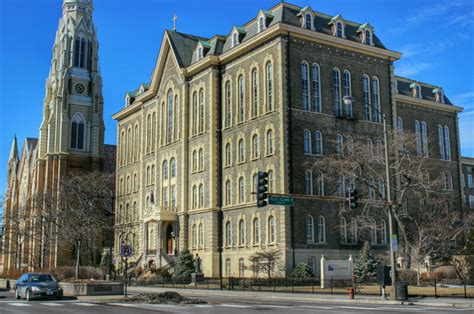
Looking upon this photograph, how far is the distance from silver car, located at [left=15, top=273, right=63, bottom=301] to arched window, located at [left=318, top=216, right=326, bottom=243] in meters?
26.3

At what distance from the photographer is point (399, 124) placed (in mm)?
67750

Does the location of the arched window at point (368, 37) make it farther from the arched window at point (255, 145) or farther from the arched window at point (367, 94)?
the arched window at point (255, 145)

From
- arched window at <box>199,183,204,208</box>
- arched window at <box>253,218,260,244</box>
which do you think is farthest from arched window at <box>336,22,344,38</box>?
arched window at <box>199,183,204,208</box>

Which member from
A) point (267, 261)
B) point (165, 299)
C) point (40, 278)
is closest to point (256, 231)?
point (267, 261)

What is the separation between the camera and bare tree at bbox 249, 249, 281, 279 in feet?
167

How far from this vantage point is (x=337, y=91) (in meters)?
57.8

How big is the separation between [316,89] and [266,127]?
5807mm

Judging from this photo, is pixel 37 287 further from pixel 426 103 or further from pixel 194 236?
pixel 426 103

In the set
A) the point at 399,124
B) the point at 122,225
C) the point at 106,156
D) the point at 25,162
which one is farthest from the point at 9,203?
the point at 399,124

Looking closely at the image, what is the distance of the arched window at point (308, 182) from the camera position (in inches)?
2121

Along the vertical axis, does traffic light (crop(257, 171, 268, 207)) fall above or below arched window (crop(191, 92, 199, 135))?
below

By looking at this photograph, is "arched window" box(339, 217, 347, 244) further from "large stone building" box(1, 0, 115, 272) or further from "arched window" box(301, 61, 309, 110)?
"large stone building" box(1, 0, 115, 272)

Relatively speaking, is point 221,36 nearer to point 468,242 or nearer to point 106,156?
point 468,242

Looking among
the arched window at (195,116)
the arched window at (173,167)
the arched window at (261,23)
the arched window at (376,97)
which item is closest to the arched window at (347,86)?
the arched window at (376,97)
